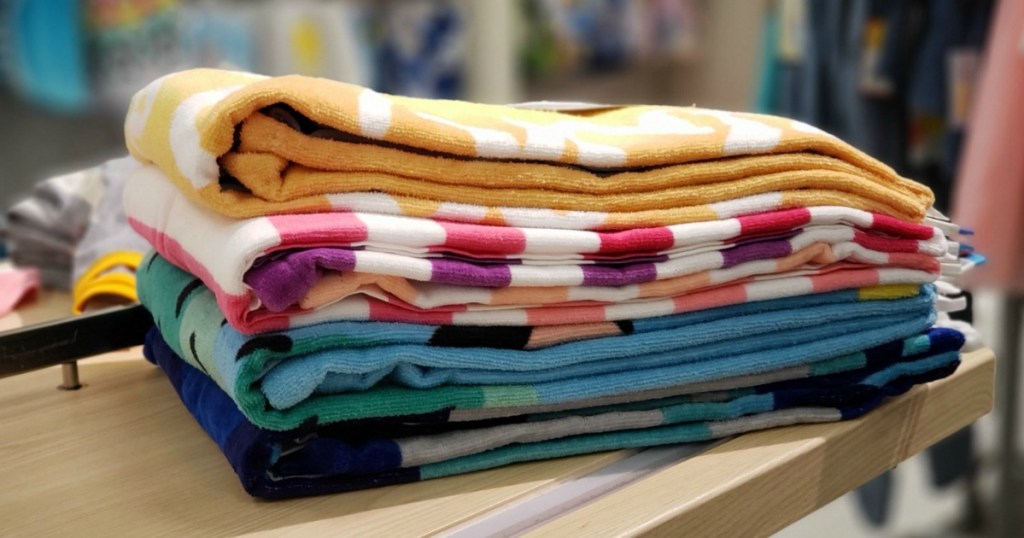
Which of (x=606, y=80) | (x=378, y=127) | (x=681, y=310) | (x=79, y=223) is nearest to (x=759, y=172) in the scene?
(x=681, y=310)

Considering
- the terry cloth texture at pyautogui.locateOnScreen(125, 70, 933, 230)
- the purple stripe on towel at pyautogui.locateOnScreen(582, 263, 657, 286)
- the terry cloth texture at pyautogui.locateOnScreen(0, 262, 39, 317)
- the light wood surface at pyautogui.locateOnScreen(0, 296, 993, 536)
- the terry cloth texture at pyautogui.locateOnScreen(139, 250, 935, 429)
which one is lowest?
the terry cloth texture at pyautogui.locateOnScreen(0, 262, 39, 317)

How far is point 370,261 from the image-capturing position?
15.3 inches

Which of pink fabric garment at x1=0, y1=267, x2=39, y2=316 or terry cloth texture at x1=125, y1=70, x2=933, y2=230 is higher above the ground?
terry cloth texture at x1=125, y1=70, x2=933, y2=230

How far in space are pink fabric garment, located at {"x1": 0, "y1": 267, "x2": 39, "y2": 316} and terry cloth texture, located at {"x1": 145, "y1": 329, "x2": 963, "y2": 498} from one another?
18 cm

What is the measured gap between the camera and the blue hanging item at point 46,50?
131 cm

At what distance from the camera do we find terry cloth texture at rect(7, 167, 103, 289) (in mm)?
718

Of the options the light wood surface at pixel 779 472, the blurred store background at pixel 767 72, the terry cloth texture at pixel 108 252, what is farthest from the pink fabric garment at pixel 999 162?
the terry cloth texture at pixel 108 252

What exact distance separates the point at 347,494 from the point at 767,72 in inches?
56.8

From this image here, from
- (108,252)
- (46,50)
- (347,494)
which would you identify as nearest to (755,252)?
(347,494)

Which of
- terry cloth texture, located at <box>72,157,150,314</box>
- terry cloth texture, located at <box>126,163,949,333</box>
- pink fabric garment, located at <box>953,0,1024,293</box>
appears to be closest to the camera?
terry cloth texture, located at <box>126,163,949,333</box>

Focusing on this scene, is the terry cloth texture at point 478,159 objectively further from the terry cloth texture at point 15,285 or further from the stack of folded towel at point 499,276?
the terry cloth texture at point 15,285

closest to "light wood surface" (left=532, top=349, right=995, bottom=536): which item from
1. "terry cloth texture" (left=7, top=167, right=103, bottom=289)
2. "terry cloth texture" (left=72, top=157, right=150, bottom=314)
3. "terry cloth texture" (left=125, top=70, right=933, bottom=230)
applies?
"terry cloth texture" (left=125, top=70, right=933, bottom=230)

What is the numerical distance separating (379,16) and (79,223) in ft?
3.28

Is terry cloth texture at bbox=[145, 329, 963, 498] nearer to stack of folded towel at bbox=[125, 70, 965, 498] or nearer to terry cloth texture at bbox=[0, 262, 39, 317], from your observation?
stack of folded towel at bbox=[125, 70, 965, 498]
